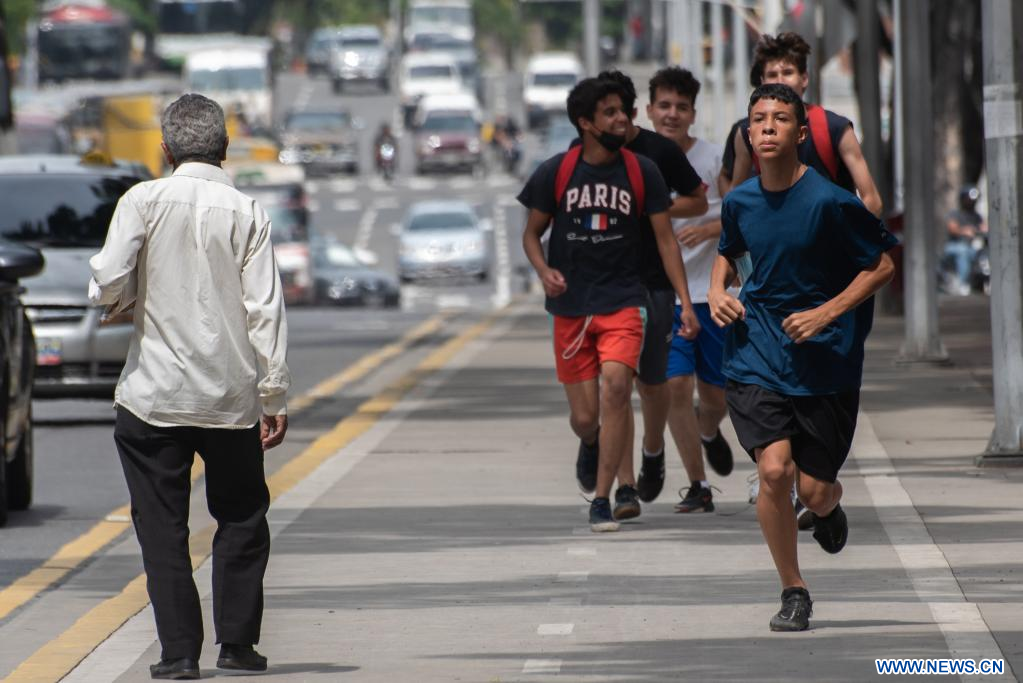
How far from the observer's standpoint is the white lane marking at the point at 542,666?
7.34m

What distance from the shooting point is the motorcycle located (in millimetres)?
69625

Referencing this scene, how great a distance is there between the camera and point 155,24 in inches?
3561

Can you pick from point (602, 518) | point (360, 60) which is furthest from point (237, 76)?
point (602, 518)

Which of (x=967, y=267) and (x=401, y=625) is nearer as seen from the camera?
(x=401, y=625)

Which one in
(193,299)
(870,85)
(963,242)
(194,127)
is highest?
(194,127)

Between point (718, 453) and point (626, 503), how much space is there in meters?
0.86

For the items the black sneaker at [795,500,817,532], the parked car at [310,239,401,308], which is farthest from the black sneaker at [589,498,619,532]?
the parked car at [310,239,401,308]

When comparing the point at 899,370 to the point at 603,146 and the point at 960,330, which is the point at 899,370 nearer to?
the point at 960,330

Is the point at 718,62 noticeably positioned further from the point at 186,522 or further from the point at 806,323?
the point at 186,522

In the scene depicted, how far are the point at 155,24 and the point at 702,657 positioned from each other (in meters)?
85.0

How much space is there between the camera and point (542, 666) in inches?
292

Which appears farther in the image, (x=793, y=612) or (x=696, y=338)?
(x=696, y=338)

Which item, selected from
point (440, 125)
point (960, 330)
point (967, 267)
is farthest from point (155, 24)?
point (960, 330)

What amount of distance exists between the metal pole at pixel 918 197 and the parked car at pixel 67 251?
553 centimetres
